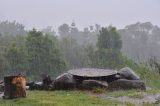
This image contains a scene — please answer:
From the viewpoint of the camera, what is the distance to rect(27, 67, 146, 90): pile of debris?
29.3 feet

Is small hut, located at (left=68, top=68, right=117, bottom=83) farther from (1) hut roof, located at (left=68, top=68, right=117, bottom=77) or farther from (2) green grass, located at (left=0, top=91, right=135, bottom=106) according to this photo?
(2) green grass, located at (left=0, top=91, right=135, bottom=106)

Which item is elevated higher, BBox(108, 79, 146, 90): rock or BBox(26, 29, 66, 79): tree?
BBox(26, 29, 66, 79): tree

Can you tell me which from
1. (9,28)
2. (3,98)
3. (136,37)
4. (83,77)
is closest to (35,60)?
(83,77)

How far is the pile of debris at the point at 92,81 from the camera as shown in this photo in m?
8.93

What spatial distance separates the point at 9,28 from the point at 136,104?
47735 millimetres

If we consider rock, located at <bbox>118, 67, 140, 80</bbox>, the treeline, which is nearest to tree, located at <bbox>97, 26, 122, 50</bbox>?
the treeline

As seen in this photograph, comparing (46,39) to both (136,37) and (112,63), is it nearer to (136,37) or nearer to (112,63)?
(112,63)

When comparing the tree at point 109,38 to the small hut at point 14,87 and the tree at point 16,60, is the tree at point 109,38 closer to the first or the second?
the tree at point 16,60

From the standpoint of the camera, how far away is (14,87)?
7395 mm

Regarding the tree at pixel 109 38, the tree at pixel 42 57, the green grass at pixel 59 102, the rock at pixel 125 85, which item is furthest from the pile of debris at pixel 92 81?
the tree at pixel 109 38

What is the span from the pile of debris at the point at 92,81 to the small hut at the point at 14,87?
1.66 metres

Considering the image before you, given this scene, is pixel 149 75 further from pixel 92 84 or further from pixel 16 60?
pixel 16 60

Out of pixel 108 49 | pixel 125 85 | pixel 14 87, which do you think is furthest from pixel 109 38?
pixel 14 87

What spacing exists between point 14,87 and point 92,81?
81.6 inches
